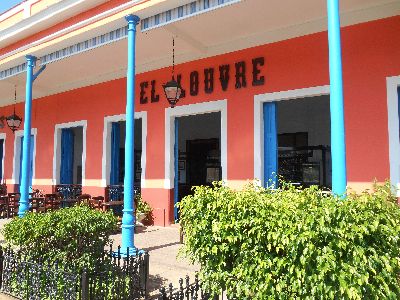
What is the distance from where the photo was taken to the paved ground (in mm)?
5121

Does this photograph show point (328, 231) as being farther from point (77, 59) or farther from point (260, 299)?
point (77, 59)

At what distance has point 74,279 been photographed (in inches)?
159

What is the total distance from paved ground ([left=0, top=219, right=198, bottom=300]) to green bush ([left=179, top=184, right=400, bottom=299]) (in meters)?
0.58

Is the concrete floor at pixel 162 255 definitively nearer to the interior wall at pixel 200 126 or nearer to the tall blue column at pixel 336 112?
the tall blue column at pixel 336 112

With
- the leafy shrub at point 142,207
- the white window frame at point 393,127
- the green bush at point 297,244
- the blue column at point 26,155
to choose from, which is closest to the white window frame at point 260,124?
the white window frame at point 393,127

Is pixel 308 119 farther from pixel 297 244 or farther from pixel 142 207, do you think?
pixel 297 244

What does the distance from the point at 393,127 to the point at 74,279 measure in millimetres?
5987

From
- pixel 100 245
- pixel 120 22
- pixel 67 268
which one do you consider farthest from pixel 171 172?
pixel 67 268

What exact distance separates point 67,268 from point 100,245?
0.64 meters

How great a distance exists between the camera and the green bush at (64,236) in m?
4.61

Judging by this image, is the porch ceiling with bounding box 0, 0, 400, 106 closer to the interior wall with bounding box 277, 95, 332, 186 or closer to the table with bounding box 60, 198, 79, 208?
the table with bounding box 60, 198, 79, 208

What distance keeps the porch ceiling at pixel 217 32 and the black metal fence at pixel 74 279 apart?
489cm

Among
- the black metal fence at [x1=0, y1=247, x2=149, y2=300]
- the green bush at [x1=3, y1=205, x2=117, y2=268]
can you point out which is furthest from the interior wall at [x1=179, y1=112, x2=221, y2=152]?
the black metal fence at [x1=0, y1=247, x2=149, y2=300]

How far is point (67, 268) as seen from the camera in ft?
13.9
